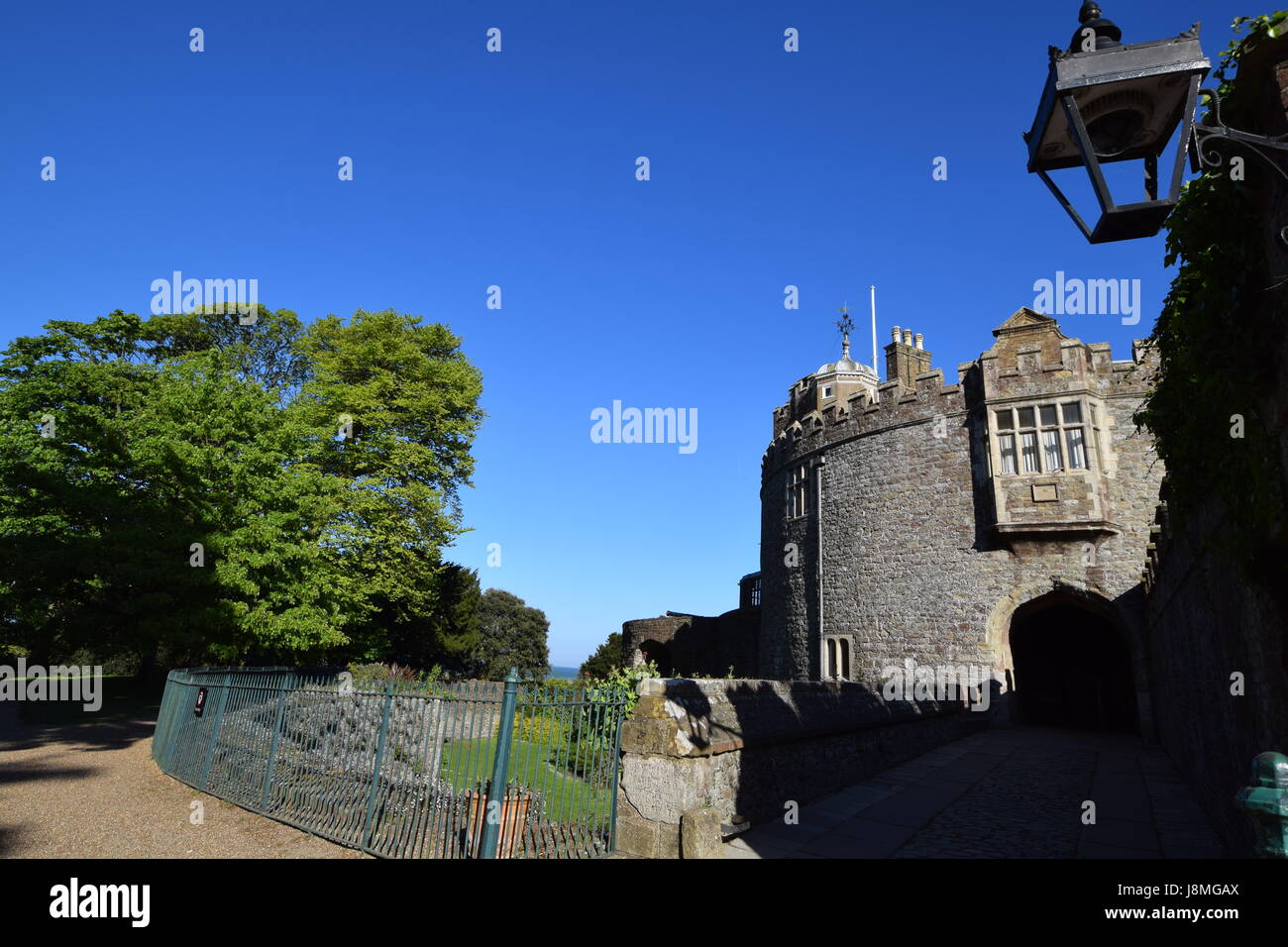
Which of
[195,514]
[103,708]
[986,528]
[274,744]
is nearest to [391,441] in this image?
[195,514]

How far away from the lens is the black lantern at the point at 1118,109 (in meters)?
2.86

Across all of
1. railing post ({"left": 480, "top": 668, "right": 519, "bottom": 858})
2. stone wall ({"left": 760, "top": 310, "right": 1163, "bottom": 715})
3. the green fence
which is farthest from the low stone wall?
stone wall ({"left": 760, "top": 310, "right": 1163, "bottom": 715})

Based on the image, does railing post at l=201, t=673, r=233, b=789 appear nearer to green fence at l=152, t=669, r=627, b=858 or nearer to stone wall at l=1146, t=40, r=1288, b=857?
green fence at l=152, t=669, r=627, b=858

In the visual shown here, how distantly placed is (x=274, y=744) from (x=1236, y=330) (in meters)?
10.6

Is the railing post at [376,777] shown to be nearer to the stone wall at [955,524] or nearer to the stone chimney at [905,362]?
the stone wall at [955,524]

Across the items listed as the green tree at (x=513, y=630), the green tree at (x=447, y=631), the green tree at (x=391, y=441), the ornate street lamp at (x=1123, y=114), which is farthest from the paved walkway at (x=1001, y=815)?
the green tree at (x=513, y=630)

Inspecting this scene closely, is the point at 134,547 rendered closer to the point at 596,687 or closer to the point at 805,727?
the point at 596,687

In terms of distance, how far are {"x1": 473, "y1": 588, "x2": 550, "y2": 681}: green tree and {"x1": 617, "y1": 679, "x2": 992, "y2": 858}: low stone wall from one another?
137 feet

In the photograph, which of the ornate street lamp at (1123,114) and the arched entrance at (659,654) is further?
the arched entrance at (659,654)

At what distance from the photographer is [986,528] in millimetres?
18406

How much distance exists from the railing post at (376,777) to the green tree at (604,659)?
35342 millimetres
